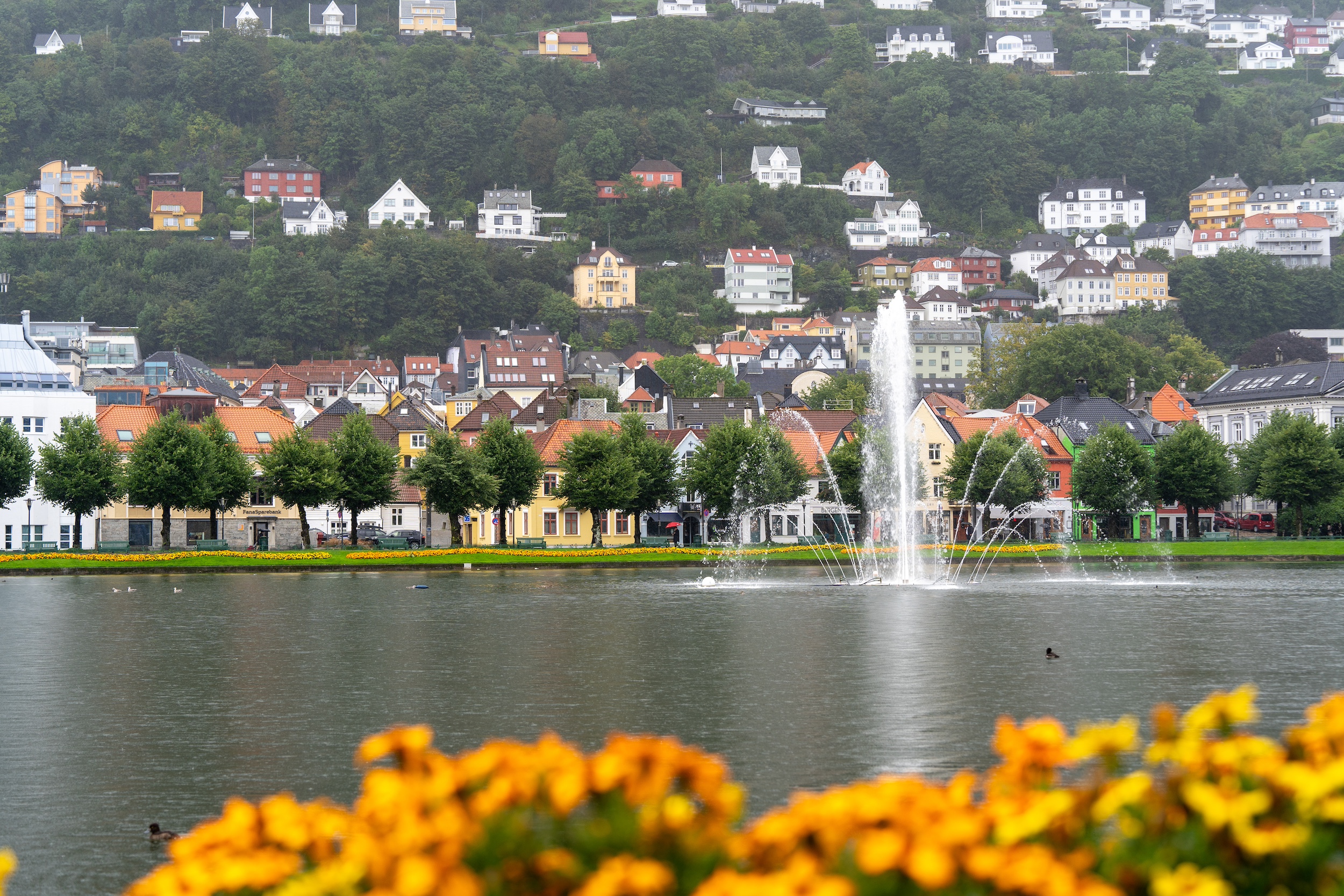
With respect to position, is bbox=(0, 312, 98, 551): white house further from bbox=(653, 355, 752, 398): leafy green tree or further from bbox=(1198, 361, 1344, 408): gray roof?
bbox=(1198, 361, 1344, 408): gray roof

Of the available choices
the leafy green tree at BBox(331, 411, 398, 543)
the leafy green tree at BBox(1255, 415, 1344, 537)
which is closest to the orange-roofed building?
the leafy green tree at BBox(331, 411, 398, 543)

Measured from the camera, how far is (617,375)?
19588 cm

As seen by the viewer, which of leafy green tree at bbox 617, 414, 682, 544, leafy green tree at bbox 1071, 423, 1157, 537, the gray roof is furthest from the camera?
the gray roof

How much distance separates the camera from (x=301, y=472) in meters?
89.2

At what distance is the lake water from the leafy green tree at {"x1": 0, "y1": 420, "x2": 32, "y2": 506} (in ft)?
77.4

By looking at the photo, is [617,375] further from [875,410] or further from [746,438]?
[746,438]

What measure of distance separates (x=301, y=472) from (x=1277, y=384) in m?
84.8

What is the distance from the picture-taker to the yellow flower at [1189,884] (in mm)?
6562

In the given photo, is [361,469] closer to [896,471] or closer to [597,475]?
[597,475]

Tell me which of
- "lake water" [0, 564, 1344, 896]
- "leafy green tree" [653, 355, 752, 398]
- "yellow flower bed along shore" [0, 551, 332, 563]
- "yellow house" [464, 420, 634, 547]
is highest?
"leafy green tree" [653, 355, 752, 398]

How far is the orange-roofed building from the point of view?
103000 millimetres

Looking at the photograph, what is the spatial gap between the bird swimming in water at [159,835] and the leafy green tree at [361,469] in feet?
236

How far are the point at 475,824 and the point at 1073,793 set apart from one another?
296 cm

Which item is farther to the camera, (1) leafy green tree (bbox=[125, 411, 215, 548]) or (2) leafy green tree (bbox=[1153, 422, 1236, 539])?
(2) leafy green tree (bbox=[1153, 422, 1236, 539])
